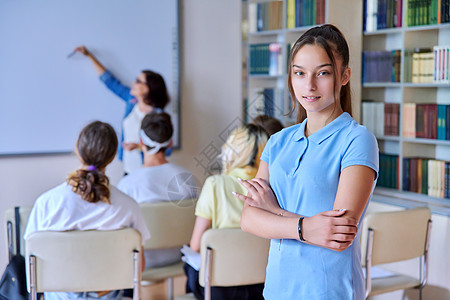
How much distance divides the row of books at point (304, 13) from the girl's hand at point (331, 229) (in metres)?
3.41

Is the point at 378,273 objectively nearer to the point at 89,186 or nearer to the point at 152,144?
the point at 152,144

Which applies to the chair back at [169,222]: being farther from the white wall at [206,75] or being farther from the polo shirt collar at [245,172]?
the white wall at [206,75]

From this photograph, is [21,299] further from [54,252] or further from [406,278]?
[406,278]

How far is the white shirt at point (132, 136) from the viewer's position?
→ 4.30 meters

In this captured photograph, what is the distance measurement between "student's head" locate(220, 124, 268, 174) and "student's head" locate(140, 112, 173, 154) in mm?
829

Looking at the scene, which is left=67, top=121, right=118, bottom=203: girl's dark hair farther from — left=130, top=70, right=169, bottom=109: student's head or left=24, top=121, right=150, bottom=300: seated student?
left=130, top=70, right=169, bottom=109: student's head

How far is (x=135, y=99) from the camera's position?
4320 mm

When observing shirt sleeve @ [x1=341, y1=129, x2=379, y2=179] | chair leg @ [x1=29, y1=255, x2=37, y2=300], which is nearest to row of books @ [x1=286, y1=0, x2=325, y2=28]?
chair leg @ [x1=29, y1=255, x2=37, y2=300]

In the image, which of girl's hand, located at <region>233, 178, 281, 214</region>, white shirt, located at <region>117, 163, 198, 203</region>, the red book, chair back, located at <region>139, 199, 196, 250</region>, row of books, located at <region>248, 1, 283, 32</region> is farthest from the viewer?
row of books, located at <region>248, 1, 283, 32</region>

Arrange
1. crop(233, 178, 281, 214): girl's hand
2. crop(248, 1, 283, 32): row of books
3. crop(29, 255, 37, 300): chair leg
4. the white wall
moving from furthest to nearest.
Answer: crop(248, 1, 283, 32): row of books
the white wall
crop(29, 255, 37, 300): chair leg
crop(233, 178, 281, 214): girl's hand

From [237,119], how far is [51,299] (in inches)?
112

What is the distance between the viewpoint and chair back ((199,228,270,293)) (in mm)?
2350

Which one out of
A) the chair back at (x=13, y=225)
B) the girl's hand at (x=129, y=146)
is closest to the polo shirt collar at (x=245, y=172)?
the chair back at (x=13, y=225)

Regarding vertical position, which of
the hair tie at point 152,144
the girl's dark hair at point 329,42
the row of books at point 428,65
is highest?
the row of books at point 428,65
